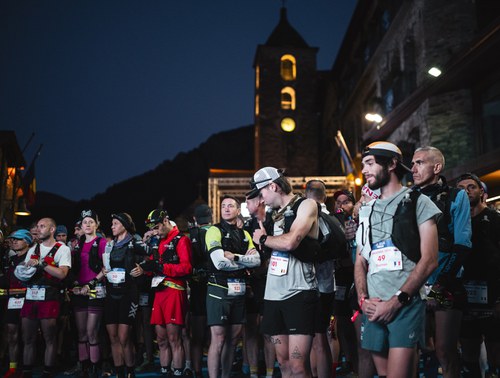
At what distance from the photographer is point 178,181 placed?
101500 mm

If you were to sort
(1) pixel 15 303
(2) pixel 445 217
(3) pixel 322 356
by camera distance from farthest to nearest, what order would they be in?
(1) pixel 15 303 → (3) pixel 322 356 → (2) pixel 445 217

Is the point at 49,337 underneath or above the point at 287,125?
underneath

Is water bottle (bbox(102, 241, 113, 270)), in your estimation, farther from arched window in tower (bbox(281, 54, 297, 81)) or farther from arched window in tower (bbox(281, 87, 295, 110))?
arched window in tower (bbox(281, 54, 297, 81))

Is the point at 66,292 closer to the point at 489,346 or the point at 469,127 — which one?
the point at 489,346

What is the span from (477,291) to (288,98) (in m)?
44.7

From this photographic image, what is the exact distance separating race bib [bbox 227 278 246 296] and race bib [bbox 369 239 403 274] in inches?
113

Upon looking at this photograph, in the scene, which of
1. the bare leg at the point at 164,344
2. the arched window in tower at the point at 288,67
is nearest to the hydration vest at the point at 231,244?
the bare leg at the point at 164,344

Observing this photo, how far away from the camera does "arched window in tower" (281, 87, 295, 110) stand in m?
47.6

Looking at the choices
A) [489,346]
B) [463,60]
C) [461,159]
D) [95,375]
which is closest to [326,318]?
[489,346]

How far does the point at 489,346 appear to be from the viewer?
4.92 metres

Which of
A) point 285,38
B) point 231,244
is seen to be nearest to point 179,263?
point 231,244

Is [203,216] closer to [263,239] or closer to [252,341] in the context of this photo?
[252,341]

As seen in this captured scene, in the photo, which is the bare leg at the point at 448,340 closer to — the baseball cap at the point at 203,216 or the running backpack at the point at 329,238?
the running backpack at the point at 329,238

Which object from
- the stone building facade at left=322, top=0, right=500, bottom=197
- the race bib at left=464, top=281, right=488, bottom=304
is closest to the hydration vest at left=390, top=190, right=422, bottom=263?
the race bib at left=464, top=281, right=488, bottom=304
